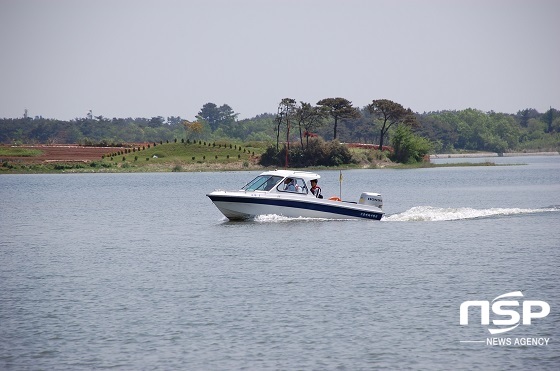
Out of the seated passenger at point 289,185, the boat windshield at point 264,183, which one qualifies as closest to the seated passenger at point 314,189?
the seated passenger at point 289,185

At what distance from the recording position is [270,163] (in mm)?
143500

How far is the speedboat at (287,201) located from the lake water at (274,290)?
63 cm

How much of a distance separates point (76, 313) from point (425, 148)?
141m

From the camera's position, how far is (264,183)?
50.8m

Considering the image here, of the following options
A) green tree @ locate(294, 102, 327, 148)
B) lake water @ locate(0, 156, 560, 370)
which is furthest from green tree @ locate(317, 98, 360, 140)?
lake water @ locate(0, 156, 560, 370)

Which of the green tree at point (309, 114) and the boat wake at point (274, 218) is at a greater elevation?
the green tree at point (309, 114)

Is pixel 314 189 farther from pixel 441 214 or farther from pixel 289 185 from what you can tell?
pixel 441 214

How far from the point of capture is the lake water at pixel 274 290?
22750 millimetres

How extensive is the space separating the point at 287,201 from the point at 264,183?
5.46ft

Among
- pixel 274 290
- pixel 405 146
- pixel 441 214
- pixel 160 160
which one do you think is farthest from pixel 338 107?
pixel 274 290

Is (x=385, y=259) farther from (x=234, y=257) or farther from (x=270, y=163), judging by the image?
(x=270, y=163)

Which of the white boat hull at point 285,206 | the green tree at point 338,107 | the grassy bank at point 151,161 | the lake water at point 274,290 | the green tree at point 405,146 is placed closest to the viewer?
the lake water at point 274,290

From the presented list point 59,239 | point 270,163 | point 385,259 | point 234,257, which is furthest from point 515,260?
point 270,163

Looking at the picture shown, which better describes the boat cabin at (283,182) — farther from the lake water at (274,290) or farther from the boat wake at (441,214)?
the boat wake at (441,214)
